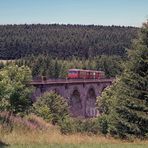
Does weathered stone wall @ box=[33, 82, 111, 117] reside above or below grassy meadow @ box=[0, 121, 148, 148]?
above

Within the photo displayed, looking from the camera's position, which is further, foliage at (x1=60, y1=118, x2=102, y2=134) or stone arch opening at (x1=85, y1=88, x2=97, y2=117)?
stone arch opening at (x1=85, y1=88, x2=97, y2=117)

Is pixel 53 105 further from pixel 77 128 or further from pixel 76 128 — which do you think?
pixel 77 128

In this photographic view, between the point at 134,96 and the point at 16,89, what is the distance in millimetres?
24514

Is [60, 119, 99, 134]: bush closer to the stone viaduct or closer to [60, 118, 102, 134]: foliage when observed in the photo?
[60, 118, 102, 134]: foliage

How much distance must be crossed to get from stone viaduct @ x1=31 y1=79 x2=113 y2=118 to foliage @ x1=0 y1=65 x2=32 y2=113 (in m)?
28.7

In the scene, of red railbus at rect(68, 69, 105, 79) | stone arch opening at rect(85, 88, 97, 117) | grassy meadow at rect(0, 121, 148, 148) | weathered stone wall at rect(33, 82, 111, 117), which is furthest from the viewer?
stone arch opening at rect(85, 88, 97, 117)

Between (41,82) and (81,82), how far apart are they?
14590mm

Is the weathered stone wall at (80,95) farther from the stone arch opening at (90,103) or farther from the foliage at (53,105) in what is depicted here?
the foliage at (53,105)

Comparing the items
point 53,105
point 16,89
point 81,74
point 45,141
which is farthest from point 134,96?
point 81,74

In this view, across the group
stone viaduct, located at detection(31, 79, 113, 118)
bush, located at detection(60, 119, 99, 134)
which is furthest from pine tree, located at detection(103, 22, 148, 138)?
stone viaduct, located at detection(31, 79, 113, 118)

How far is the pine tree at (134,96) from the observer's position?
19141 mm

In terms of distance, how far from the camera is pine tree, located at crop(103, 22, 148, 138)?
1914 cm

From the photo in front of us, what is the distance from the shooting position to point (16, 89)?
141 feet

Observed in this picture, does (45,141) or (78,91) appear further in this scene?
(78,91)
